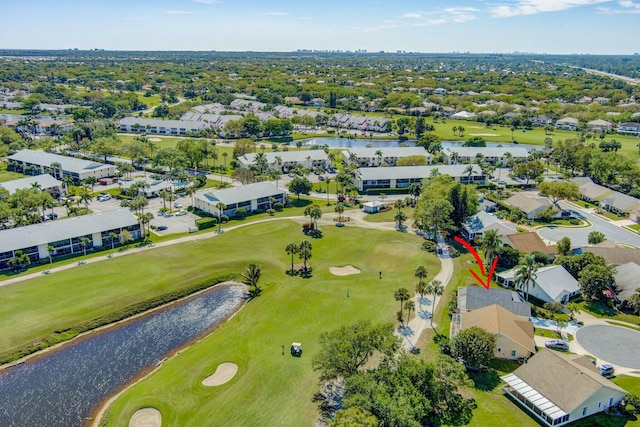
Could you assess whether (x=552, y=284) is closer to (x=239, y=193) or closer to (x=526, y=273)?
(x=526, y=273)

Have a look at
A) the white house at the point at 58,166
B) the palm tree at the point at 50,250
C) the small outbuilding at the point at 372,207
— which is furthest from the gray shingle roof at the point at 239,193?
the white house at the point at 58,166

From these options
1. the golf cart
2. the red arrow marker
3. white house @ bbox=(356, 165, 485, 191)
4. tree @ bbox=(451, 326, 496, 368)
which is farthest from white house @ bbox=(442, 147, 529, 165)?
the golf cart

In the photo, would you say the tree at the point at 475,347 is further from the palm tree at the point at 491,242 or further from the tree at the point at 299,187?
the tree at the point at 299,187

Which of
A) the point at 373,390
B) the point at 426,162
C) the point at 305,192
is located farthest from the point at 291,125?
the point at 373,390

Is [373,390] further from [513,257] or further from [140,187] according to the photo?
[140,187]

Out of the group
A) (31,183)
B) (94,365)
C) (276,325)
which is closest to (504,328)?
(276,325)

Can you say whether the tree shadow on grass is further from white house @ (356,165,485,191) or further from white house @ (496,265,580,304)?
white house @ (356,165,485,191)
